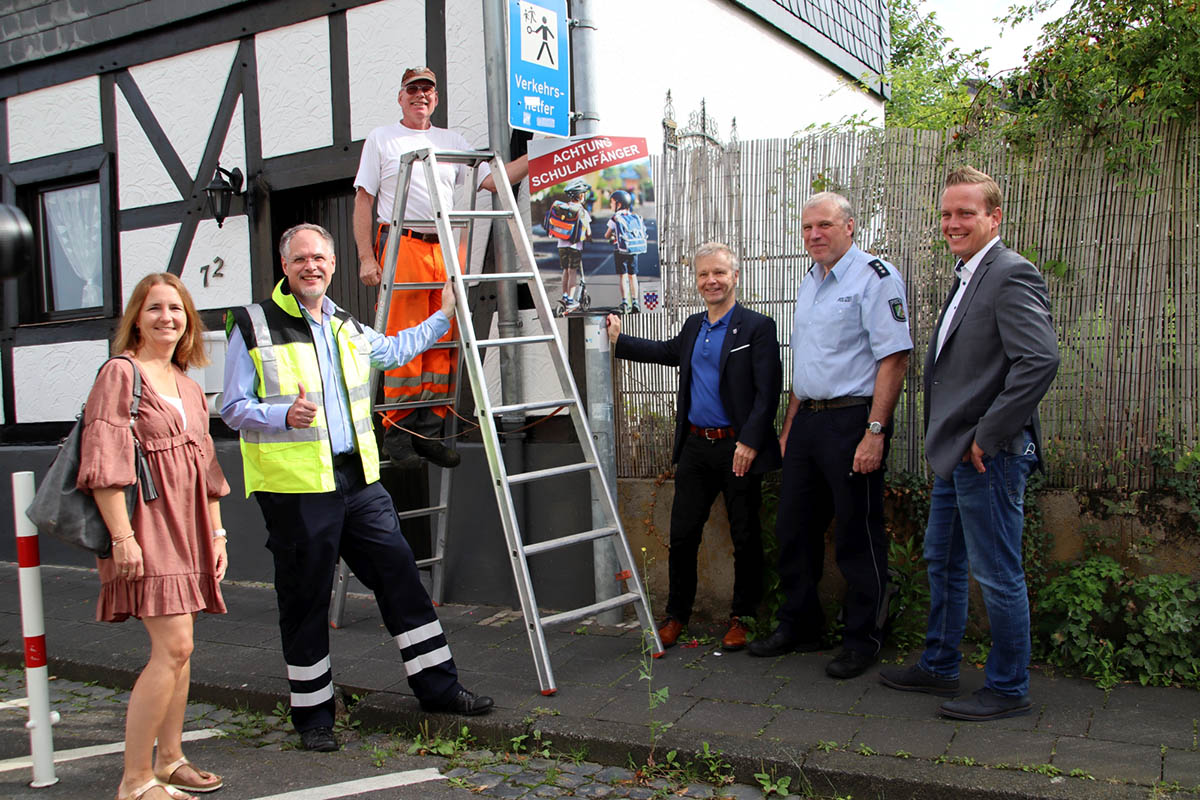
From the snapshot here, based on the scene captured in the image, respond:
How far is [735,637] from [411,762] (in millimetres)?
1624

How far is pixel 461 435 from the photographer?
5742 millimetres

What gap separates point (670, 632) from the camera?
4934mm

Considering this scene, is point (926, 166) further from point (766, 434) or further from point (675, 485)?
point (675, 485)

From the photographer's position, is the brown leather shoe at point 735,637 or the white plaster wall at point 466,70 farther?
the white plaster wall at point 466,70

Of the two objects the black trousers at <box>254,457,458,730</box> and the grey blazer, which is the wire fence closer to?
the grey blazer

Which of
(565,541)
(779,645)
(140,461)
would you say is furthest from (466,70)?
(779,645)

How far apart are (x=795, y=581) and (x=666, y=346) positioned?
129 centimetres

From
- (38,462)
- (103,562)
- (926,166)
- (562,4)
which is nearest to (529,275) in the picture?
(562,4)

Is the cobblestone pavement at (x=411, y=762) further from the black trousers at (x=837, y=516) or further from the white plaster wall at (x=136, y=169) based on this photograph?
the white plaster wall at (x=136, y=169)

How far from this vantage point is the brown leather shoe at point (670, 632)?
16.1ft

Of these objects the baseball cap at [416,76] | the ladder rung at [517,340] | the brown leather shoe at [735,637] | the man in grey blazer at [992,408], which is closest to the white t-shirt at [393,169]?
the baseball cap at [416,76]

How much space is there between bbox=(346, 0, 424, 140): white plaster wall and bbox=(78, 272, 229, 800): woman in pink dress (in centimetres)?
295

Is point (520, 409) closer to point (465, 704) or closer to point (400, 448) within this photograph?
point (400, 448)

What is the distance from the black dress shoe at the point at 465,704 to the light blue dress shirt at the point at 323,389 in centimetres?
109
